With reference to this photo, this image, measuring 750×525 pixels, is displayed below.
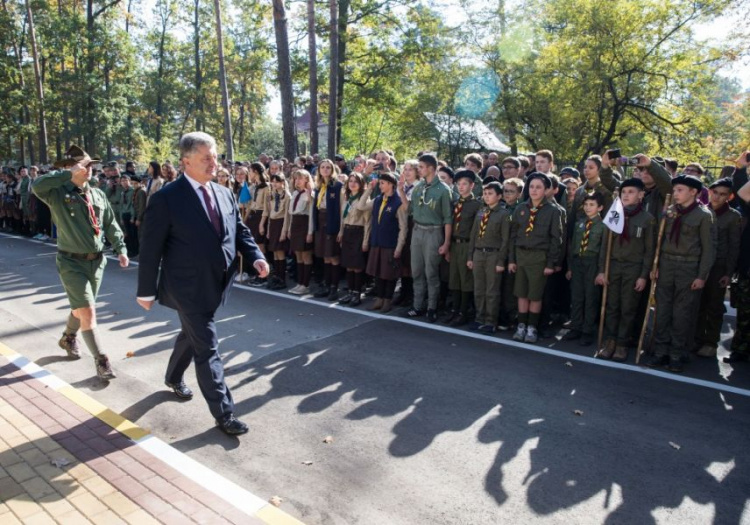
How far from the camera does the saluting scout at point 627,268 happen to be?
6.25 metres

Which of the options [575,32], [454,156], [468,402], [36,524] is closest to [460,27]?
[454,156]

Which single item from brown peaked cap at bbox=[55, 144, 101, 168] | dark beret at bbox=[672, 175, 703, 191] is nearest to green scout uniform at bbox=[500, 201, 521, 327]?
dark beret at bbox=[672, 175, 703, 191]

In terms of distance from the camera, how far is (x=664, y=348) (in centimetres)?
615

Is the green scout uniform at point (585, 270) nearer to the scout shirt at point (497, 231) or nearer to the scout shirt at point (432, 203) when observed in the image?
the scout shirt at point (497, 231)

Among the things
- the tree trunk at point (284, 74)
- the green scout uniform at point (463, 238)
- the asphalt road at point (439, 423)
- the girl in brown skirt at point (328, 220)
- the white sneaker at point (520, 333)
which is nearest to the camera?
the asphalt road at point (439, 423)

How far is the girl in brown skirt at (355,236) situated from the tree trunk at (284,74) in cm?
779

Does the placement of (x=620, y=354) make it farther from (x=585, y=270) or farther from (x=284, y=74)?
(x=284, y=74)

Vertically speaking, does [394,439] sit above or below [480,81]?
below

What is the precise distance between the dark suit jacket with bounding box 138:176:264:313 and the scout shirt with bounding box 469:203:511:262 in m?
4.00

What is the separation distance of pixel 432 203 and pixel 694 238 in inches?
133

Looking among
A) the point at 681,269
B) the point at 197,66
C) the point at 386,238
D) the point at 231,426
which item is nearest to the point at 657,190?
the point at 681,269

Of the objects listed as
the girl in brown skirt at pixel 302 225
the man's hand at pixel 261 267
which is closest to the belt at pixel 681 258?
the man's hand at pixel 261 267

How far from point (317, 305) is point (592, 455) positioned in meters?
5.45

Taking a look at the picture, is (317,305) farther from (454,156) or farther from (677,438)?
(454,156)
